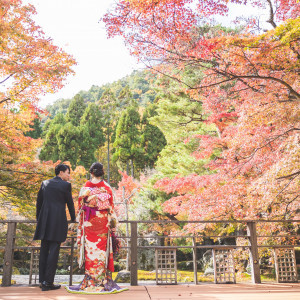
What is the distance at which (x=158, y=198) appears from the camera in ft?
38.4

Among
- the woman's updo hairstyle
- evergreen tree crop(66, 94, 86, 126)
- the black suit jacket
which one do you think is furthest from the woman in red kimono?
evergreen tree crop(66, 94, 86, 126)

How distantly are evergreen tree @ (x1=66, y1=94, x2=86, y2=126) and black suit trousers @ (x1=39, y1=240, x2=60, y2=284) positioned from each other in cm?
1990

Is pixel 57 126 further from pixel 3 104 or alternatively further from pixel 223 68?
pixel 223 68

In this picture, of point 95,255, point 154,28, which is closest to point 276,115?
point 154,28

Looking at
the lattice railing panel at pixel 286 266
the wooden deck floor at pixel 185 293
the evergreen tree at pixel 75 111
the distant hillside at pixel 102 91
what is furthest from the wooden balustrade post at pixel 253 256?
the distant hillside at pixel 102 91

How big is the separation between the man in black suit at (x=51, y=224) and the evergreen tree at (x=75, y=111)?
19.7 meters

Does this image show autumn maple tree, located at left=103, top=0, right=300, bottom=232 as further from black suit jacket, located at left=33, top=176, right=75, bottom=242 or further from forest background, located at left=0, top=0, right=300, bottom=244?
black suit jacket, located at left=33, top=176, right=75, bottom=242

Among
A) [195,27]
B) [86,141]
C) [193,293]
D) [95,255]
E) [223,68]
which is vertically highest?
[86,141]

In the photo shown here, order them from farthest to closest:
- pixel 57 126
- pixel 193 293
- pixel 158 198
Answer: pixel 57 126 → pixel 158 198 → pixel 193 293

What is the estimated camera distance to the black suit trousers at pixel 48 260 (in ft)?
10.3

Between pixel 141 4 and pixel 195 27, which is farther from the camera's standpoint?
pixel 195 27

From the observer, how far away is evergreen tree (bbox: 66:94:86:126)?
22.5m

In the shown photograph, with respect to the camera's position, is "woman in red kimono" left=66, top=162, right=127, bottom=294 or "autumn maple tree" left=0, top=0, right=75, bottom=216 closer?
"woman in red kimono" left=66, top=162, right=127, bottom=294

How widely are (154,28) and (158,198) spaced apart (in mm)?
7992
